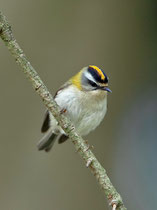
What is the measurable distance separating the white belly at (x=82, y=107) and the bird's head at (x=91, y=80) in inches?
3.7

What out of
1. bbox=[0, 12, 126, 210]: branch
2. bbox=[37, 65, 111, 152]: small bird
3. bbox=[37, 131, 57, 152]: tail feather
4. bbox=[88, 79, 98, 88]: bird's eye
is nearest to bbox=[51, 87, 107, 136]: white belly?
bbox=[37, 65, 111, 152]: small bird

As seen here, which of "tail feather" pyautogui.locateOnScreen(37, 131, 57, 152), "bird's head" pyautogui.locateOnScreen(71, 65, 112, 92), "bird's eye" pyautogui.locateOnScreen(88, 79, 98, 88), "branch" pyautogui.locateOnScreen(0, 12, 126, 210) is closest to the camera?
"branch" pyautogui.locateOnScreen(0, 12, 126, 210)

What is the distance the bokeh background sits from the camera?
449cm

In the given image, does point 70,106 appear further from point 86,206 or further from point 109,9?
point 109,9

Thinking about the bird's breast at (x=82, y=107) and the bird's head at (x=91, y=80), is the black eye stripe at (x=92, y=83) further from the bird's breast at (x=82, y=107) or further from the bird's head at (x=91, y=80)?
the bird's breast at (x=82, y=107)

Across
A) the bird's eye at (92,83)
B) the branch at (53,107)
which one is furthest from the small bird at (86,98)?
the branch at (53,107)

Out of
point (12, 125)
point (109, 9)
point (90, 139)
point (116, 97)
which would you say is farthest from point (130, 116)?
point (12, 125)

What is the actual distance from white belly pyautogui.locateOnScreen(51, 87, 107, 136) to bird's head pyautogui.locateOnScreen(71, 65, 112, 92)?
9 centimetres

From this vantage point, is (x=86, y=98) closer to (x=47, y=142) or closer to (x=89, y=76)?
(x=89, y=76)

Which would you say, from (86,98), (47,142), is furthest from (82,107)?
(47,142)

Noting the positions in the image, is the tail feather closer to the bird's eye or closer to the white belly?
the white belly

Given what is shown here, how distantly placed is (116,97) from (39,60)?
128cm

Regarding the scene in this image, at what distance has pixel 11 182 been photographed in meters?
4.43

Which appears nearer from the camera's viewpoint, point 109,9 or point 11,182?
point 11,182
